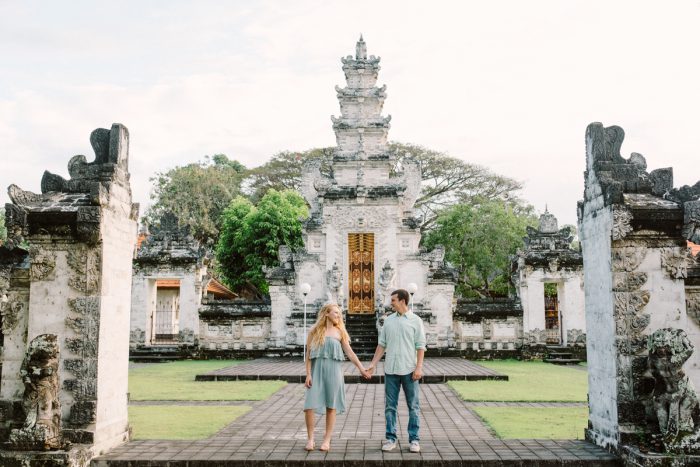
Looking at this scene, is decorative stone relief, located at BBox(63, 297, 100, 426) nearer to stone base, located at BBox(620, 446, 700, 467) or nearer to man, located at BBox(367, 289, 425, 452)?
man, located at BBox(367, 289, 425, 452)

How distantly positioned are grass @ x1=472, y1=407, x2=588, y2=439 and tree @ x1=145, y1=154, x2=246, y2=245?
98.9ft

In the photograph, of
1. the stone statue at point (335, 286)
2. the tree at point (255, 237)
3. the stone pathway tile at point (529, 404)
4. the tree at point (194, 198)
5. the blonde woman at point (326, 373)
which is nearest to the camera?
the blonde woman at point (326, 373)

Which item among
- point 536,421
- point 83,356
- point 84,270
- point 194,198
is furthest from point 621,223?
point 194,198

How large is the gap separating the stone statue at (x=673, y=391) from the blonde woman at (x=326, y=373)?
2881 millimetres

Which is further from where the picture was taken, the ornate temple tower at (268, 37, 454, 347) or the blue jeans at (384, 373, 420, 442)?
the ornate temple tower at (268, 37, 454, 347)

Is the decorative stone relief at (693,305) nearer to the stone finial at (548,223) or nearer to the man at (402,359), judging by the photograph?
the man at (402,359)

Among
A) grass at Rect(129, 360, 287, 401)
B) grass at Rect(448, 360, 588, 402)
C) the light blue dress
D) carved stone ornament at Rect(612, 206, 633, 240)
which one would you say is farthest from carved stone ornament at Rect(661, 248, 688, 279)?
grass at Rect(129, 360, 287, 401)

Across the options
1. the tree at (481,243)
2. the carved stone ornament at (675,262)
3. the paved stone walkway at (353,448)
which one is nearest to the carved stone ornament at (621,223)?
the carved stone ornament at (675,262)

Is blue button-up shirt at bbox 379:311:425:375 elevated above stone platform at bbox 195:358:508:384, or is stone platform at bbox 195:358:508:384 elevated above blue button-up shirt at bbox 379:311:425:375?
blue button-up shirt at bbox 379:311:425:375

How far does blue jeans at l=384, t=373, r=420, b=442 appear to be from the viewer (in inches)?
266

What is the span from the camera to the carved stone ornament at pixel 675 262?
6754mm

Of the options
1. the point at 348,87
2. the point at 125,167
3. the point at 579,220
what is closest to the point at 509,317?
the point at 348,87

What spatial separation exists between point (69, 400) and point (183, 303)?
1685cm

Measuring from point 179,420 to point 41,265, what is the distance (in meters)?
3.53
